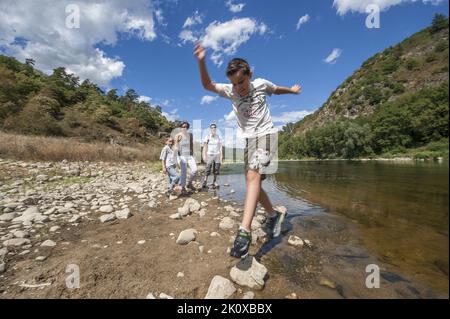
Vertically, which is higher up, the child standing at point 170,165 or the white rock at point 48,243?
the child standing at point 170,165

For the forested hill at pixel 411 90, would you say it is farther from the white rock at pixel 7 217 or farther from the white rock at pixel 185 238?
the white rock at pixel 7 217

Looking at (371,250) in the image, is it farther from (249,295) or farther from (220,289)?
(220,289)

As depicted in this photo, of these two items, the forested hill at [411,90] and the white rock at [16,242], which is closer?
the forested hill at [411,90]

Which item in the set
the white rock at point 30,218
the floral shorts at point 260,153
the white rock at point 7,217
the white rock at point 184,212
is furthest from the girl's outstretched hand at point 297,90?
the white rock at point 7,217

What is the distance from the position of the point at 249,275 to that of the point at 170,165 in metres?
5.28

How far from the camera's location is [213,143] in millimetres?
7746

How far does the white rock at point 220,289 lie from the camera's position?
1.89m

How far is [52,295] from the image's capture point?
1.98 metres

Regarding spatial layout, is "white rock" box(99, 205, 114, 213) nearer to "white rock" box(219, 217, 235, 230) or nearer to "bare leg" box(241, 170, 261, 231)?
"white rock" box(219, 217, 235, 230)

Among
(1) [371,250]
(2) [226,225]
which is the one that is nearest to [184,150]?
(2) [226,225]

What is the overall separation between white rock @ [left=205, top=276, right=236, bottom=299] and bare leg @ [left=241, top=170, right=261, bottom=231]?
622 mm

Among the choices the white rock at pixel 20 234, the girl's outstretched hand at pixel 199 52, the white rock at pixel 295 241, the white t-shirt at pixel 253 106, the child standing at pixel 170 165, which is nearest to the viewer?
the girl's outstretched hand at pixel 199 52

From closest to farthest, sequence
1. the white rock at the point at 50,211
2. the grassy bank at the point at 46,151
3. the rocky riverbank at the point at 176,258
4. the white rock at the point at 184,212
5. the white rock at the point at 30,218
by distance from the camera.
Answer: the rocky riverbank at the point at 176,258 < the white rock at the point at 30,218 < the white rock at the point at 184,212 < the white rock at the point at 50,211 < the grassy bank at the point at 46,151

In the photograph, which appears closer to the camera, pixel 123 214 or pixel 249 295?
pixel 249 295
